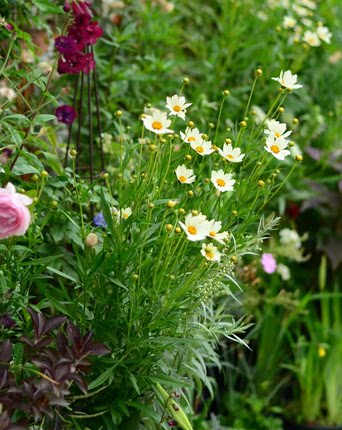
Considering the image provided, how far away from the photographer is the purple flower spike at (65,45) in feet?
6.24

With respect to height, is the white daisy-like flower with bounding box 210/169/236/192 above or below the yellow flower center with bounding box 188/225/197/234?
below

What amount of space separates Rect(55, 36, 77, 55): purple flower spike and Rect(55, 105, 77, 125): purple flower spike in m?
0.23

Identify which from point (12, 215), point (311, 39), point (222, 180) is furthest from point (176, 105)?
point (311, 39)

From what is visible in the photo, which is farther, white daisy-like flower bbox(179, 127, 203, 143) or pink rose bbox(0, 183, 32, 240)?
white daisy-like flower bbox(179, 127, 203, 143)

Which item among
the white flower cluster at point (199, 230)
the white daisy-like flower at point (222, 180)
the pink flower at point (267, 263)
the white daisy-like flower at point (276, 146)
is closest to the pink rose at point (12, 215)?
the white flower cluster at point (199, 230)

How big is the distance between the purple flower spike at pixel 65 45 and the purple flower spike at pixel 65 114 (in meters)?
0.23

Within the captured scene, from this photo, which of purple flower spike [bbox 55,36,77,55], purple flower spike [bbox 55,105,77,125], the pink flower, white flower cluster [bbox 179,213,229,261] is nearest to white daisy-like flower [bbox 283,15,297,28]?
the pink flower

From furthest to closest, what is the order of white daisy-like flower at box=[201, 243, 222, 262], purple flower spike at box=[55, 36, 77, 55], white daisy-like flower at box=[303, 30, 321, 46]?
white daisy-like flower at box=[303, 30, 321, 46]
purple flower spike at box=[55, 36, 77, 55]
white daisy-like flower at box=[201, 243, 222, 262]

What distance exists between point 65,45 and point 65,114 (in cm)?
27

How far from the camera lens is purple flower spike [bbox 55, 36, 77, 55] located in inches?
74.9

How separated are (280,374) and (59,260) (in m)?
1.43

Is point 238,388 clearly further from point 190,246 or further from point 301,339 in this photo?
point 190,246

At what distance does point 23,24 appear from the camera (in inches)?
93.2

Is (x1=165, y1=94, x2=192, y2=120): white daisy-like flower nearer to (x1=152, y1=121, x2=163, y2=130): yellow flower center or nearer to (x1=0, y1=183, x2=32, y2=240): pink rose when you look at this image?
(x1=152, y1=121, x2=163, y2=130): yellow flower center
